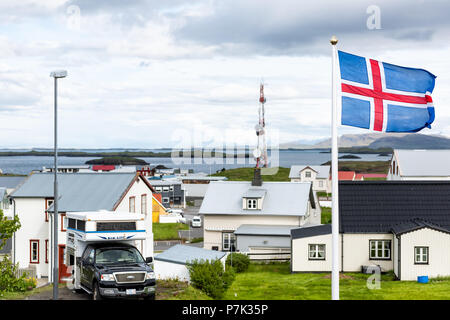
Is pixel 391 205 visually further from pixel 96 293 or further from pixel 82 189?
pixel 96 293

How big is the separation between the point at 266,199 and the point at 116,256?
117 ft

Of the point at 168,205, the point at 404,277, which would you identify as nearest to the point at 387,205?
the point at 404,277

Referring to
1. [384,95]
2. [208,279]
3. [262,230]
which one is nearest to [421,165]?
[262,230]

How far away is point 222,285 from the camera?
2412 cm

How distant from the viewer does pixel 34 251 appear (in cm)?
3878

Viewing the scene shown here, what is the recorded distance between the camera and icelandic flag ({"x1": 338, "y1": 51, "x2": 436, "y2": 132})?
1388cm

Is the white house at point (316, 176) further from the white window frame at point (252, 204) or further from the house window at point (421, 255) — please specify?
the house window at point (421, 255)

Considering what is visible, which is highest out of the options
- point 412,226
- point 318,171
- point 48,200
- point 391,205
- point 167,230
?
point 48,200

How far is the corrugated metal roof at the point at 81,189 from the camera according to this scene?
3594 centimetres

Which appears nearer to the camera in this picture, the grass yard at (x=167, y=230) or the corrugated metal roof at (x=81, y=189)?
the corrugated metal roof at (x=81, y=189)

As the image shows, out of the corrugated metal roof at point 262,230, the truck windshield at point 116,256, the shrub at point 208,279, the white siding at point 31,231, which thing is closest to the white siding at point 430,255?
the corrugated metal roof at point 262,230

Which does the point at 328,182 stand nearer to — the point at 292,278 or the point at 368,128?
the point at 292,278

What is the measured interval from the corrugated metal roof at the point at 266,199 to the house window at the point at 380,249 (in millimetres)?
13811

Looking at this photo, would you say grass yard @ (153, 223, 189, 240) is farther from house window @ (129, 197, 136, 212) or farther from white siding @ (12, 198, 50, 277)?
white siding @ (12, 198, 50, 277)
